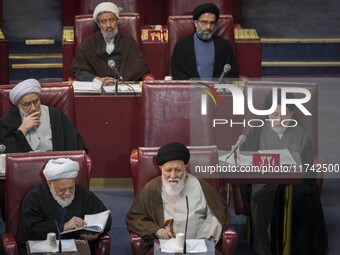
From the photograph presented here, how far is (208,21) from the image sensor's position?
752 centimetres

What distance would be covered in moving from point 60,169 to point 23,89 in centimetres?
109

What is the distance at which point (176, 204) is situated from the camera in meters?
5.39

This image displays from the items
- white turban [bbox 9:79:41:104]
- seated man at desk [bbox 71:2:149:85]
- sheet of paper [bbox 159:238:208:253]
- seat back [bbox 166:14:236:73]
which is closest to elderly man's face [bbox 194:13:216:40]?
seat back [bbox 166:14:236:73]

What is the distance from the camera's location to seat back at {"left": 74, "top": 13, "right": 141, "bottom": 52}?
25.5ft

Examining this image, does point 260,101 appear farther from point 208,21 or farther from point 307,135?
point 208,21

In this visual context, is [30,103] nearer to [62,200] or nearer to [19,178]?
[19,178]

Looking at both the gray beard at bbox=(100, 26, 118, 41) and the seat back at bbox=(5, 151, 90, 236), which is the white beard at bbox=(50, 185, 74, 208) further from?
the gray beard at bbox=(100, 26, 118, 41)

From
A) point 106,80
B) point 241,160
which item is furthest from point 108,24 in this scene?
point 241,160

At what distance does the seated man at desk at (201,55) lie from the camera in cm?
765

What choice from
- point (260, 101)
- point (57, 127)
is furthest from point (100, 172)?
point (260, 101)

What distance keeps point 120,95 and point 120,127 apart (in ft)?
0.79

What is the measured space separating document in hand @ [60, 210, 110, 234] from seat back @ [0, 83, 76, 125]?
1.31m

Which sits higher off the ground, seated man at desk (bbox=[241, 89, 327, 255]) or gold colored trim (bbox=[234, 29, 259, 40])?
gold colored trim (bbox=[234, 29, 259, 40])

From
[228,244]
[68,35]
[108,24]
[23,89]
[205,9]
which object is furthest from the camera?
[68,35]
